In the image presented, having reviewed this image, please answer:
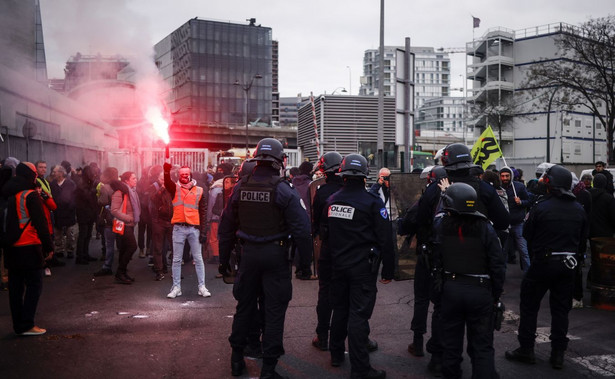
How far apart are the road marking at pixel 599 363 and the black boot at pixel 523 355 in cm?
49

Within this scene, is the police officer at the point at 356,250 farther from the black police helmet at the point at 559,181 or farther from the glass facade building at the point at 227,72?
the glass facade building at the point at 227,72

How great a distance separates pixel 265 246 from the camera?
4.63 m

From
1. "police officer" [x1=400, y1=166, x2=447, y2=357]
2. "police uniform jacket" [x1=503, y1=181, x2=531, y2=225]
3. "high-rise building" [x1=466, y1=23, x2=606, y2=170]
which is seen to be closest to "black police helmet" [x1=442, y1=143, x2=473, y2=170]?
"police officer" [x1=400, y1=166, x2=447, y2=357]

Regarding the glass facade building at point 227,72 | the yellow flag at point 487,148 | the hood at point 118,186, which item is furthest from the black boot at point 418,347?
the glass facade building at point 227,72

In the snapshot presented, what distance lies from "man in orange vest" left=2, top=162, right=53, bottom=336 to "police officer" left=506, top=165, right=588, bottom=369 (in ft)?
17.6

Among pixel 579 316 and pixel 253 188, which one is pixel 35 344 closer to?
pixel 253 188

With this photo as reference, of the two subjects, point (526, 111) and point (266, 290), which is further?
point (526, 111)

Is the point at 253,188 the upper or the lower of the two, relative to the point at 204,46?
lower

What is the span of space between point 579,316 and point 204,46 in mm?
88170

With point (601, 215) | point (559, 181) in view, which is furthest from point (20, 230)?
point (601, 215)

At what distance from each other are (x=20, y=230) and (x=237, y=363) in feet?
10.3

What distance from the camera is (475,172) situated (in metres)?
5.65

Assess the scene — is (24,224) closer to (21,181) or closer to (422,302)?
(21,181)

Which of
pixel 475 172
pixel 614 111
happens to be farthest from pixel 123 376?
pixel 614 111
